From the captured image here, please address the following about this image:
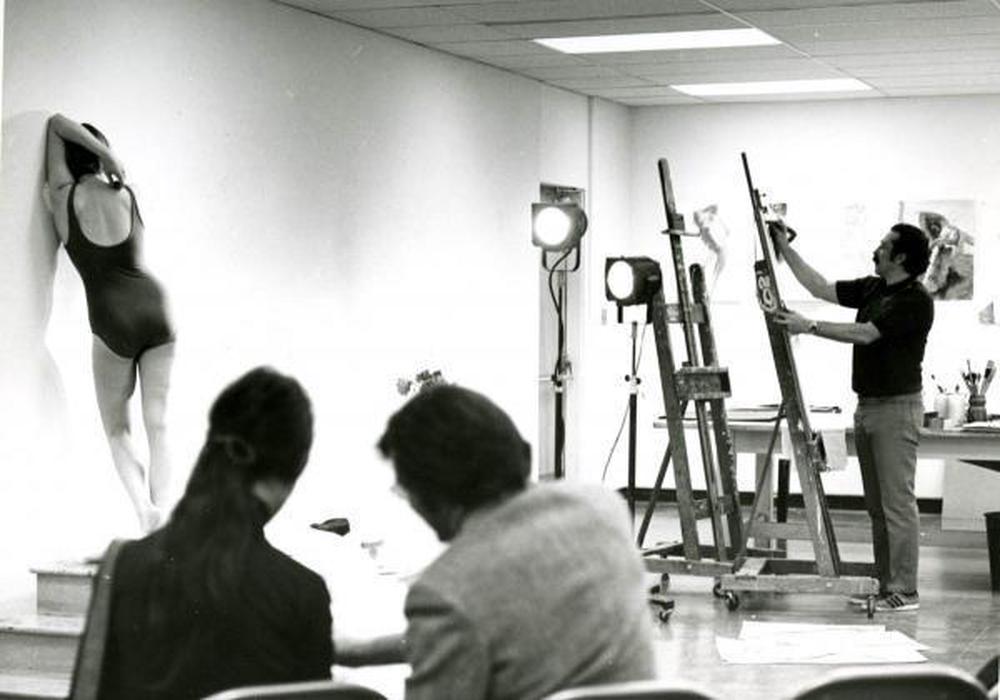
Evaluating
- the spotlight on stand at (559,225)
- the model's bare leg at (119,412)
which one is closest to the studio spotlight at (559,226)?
the spotlight on stand at (559,225)

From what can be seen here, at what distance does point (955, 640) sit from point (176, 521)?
520 cm

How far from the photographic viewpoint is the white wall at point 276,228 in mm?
6578

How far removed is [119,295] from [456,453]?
13.4 feet

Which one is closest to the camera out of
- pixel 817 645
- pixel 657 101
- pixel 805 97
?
pixel 817 645

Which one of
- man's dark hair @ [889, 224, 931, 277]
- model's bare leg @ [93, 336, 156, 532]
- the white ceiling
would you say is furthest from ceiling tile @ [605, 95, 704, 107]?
model's bare leg @ [93, 336, 156, 532]

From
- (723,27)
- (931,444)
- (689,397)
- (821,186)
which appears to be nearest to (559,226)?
(723,27)

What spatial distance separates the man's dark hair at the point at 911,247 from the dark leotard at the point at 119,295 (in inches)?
134

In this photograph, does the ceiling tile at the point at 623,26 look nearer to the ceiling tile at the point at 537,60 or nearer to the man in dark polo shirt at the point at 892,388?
the ceiling tile at the point at 537,60

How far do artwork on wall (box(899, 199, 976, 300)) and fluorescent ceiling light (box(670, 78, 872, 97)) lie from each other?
1.04 metres

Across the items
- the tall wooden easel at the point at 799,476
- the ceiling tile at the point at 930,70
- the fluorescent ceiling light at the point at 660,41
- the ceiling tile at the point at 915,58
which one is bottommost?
the tall wooden easel at the point at 799,476

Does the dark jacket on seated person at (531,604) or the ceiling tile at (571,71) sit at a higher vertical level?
the ceiling tile at (571,71)

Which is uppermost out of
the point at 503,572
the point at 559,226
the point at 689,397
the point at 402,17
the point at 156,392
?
the point at 402,17

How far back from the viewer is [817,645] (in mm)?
7367

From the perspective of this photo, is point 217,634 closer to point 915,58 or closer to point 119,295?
point 119,295
